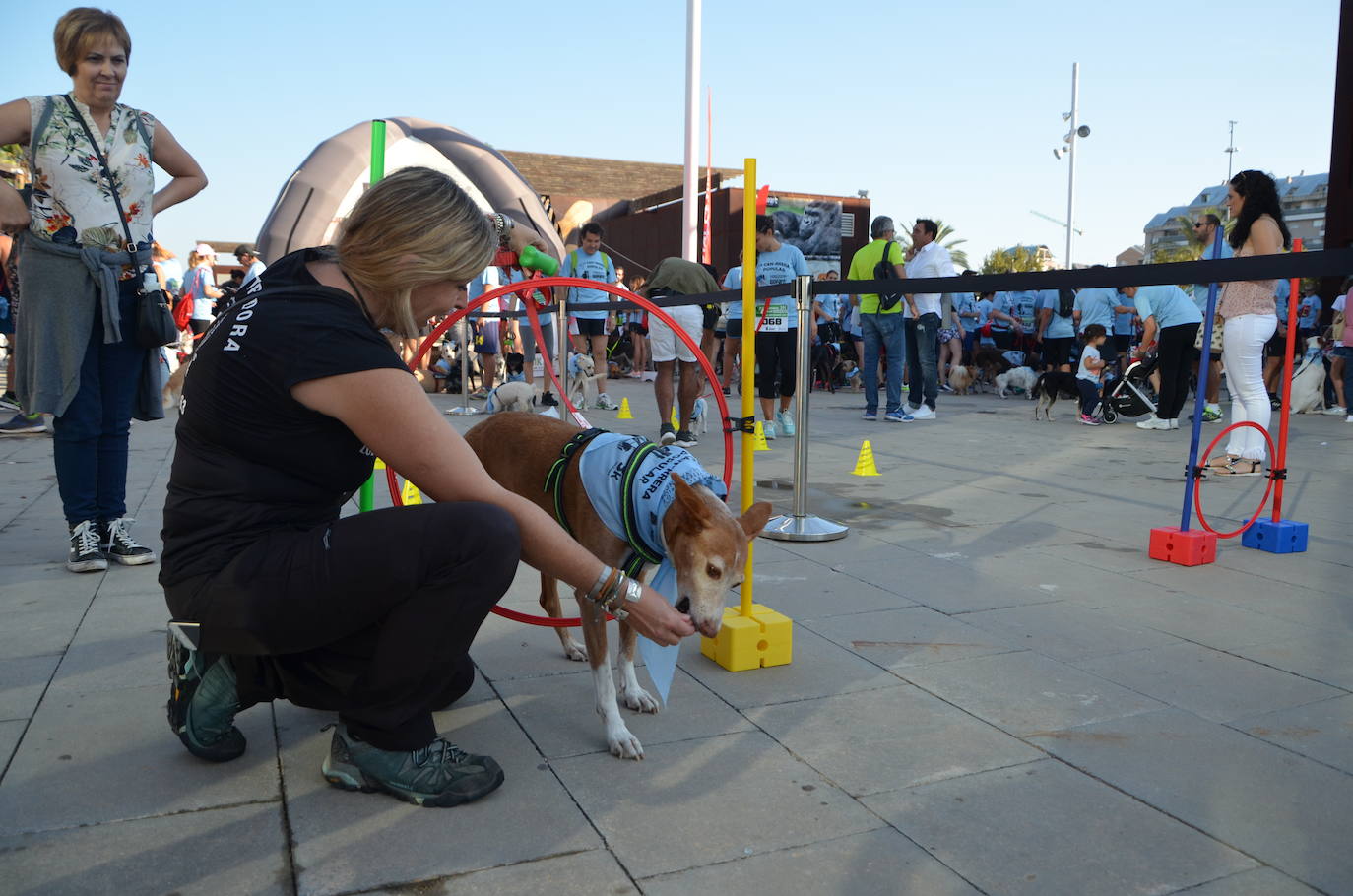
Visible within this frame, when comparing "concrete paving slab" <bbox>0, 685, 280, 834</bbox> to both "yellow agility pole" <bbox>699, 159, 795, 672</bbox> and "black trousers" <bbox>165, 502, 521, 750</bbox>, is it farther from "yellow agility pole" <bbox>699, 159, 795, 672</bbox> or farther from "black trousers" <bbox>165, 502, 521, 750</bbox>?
"yellow agility pole" <bbox>699, 159, 795, 672</bbox>

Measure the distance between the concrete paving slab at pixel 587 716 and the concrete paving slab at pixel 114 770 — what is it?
2.37 ft

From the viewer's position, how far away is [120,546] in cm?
446

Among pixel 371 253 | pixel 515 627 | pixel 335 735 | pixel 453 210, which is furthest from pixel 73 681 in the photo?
pixel 453 210

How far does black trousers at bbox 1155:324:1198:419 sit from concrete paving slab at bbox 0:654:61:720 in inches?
381

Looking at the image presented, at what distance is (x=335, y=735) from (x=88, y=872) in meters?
0.60

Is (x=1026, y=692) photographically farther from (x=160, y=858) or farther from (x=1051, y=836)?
(x=160, y=858)

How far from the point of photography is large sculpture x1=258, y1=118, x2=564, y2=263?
21844mm

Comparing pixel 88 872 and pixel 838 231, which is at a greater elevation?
pixel 838 231

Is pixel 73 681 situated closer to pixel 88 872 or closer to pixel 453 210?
pixel 88 872

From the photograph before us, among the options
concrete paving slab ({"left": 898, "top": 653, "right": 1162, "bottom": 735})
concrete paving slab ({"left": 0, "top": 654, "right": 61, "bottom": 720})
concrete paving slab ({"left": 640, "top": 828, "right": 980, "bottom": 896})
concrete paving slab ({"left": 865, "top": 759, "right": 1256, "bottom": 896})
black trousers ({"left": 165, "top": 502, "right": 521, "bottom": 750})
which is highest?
black trousers ({"left": 165, "top": 502, "right": 521, "bottom": 750})

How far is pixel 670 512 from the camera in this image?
8.84 feet

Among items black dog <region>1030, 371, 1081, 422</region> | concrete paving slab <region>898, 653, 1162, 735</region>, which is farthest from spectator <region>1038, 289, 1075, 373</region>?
concrete paving slab <region>898, 653, 1162, 735</region>

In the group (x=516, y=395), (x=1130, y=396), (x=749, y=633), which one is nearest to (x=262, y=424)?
(x=749, y=633)

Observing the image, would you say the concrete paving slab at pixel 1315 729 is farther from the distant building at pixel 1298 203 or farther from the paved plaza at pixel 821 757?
the distant building at pixel 1298 203
